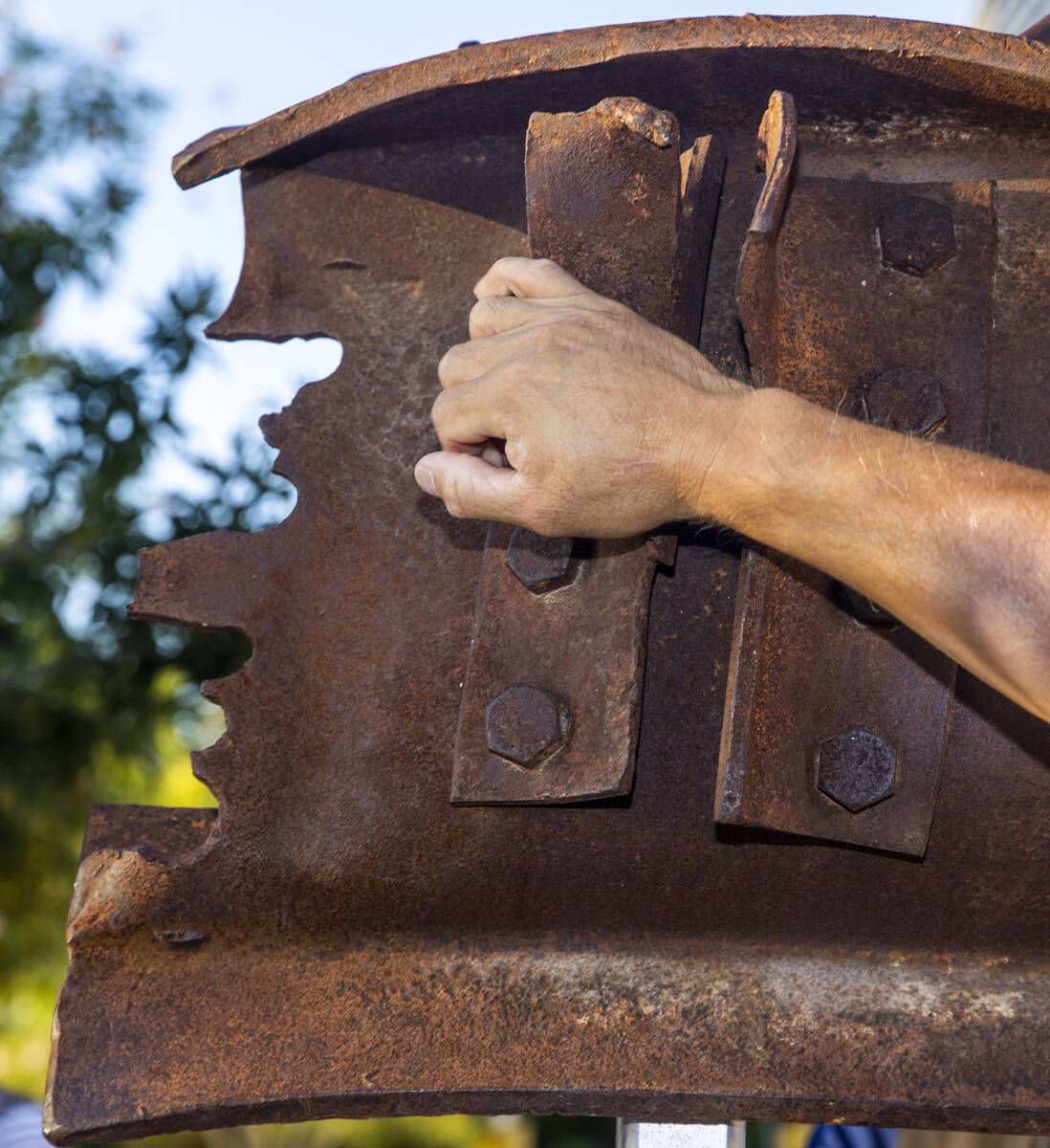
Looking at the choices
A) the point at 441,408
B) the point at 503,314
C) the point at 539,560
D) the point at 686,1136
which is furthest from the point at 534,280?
the point at 686,1136

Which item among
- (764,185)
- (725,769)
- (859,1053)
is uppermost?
(764,185)

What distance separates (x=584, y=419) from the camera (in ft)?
3.59

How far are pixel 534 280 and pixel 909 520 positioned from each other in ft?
1.64

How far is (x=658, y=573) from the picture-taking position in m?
1.35

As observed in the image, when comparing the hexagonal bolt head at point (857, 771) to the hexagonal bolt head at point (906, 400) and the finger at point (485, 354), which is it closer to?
the hexagonal bolt head at point (906, 400)

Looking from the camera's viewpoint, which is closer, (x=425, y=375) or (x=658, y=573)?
(x=658, y=573)

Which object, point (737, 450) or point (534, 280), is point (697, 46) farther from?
point (737, 450)

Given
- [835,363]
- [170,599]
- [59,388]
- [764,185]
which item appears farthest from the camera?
[59,388]

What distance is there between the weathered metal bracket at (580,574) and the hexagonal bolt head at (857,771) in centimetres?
23

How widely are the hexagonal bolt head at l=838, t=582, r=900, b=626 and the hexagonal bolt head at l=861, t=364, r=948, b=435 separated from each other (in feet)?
0.64

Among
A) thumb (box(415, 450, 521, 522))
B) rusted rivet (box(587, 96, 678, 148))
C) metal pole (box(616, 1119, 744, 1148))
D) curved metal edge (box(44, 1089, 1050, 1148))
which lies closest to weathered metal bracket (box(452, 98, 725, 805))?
rusted rivet (box(587, 96, 678, 148))

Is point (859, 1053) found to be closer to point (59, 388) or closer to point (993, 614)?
point (993, 614)

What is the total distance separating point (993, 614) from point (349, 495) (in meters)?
0.83

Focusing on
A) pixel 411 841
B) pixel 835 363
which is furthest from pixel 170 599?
pixel 835 363
